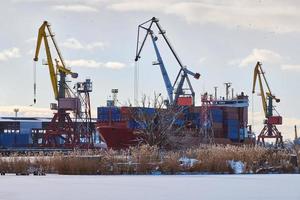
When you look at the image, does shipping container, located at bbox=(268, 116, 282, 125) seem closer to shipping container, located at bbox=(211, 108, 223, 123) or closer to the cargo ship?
the cargo ship

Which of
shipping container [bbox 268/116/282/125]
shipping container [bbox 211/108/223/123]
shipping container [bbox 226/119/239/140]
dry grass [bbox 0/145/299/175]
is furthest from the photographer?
shipping container [bbox 268/116/282/125]

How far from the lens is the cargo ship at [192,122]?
2950 inches

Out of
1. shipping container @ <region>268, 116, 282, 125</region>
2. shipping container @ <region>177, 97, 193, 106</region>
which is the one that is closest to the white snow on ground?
shipping container @ <region>177, 97, 193, 106</region>

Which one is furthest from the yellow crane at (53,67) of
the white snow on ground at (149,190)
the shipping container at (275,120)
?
the white snow on ground at (149,190)

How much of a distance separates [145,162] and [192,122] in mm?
52289

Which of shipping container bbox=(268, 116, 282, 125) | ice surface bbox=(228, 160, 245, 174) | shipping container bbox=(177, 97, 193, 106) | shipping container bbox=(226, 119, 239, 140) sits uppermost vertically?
shipping container bbox=(177, 97, 193, 106)

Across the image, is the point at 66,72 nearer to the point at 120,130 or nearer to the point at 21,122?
the point at 120,130

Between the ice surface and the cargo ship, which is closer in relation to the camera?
the ice surface

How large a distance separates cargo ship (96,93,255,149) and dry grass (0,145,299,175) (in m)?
39.9

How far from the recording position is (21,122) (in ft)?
376

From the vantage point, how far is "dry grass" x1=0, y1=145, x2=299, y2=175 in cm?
2784

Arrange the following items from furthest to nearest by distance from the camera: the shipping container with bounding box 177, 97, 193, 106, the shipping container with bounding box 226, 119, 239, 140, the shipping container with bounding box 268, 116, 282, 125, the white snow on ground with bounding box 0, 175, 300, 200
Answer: the shipping container with bounding box 268, 116, 282, 125 → the shipping container with bounding box 226, 119, 239, 140 → the shipping container with bounding box 177, 97, 193, 106 → the white snow on ground with bounding box 0, 175, 300, 200

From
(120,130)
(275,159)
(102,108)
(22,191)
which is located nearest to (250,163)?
(275,159)

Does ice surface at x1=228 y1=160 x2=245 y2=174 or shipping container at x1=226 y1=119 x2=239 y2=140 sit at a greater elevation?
shipping container at x1=226 y1=119 x2=239 y2=140
